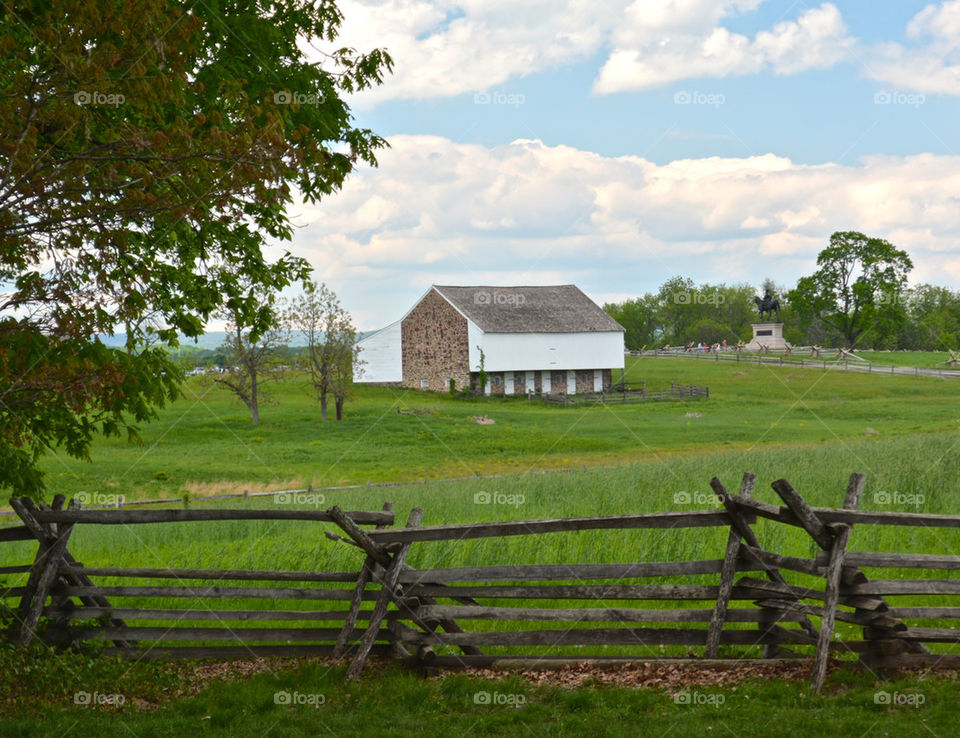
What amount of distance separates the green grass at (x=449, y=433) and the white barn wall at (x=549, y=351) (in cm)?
279

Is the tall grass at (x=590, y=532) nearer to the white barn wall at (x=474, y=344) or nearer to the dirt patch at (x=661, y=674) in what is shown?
the dirt patch at (x=661, y=674)

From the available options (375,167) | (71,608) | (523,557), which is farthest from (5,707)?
(375,167)

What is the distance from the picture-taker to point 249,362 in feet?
143

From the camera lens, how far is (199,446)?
38969mm

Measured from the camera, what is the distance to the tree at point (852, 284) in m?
80.1

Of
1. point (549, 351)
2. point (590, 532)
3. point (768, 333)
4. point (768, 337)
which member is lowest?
point (590, 532)

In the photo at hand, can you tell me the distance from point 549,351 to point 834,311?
36.4m

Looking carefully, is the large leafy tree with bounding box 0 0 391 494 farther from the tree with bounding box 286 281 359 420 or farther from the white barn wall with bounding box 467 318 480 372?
the white barn wall with bounding box 467 318 480 372

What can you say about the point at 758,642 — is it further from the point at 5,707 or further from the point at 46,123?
the point at 46,123

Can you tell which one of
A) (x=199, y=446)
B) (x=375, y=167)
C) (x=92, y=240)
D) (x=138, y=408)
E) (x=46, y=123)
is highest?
(x=375, y=167)

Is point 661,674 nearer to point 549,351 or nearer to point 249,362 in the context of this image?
point 249,362

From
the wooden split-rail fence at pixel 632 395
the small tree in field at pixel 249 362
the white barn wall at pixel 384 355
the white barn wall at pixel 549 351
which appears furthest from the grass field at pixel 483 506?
the white barn wall at pixel 384 355

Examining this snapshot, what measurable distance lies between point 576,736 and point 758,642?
7.70 ft

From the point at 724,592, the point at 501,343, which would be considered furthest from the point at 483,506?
the point at 501,343
